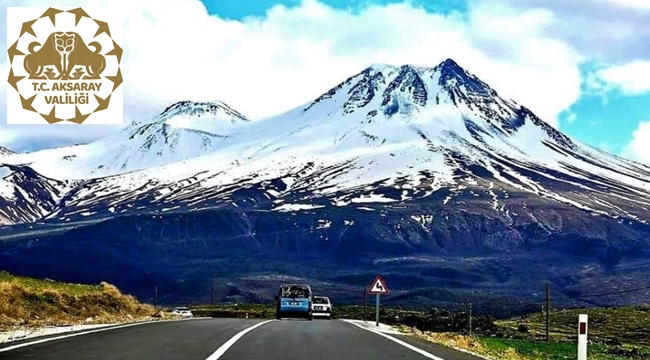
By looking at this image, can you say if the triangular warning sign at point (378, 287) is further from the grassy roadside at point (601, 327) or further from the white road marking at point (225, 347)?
the grassy roadside at point (601, 327)

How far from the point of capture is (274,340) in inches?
915

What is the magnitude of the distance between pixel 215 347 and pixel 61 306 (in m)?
17.6

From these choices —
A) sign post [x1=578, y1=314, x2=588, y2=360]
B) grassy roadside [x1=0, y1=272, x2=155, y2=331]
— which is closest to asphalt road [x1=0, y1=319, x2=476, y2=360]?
sign post [x1=578, y1=314, x2=588, y2=360]

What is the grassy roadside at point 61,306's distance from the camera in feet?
99.8

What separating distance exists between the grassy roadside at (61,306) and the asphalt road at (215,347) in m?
4.42

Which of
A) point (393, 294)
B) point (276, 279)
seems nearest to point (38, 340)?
point (393, 294)

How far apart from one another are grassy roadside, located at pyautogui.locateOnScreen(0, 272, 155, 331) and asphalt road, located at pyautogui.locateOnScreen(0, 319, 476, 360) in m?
4.42

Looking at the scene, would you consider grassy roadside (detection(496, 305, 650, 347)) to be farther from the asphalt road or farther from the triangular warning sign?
the asphalt road

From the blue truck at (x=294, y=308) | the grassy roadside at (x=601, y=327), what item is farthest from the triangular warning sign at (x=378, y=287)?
the grassy roadside at (x=601, y=327)

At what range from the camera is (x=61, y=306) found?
3603 cm

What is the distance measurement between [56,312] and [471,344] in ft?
49.0

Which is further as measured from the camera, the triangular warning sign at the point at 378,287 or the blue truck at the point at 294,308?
the blue truck at the point at 294,308

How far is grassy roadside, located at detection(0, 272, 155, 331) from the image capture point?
99.8 ft

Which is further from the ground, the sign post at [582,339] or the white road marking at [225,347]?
the sign post at [582,339]
